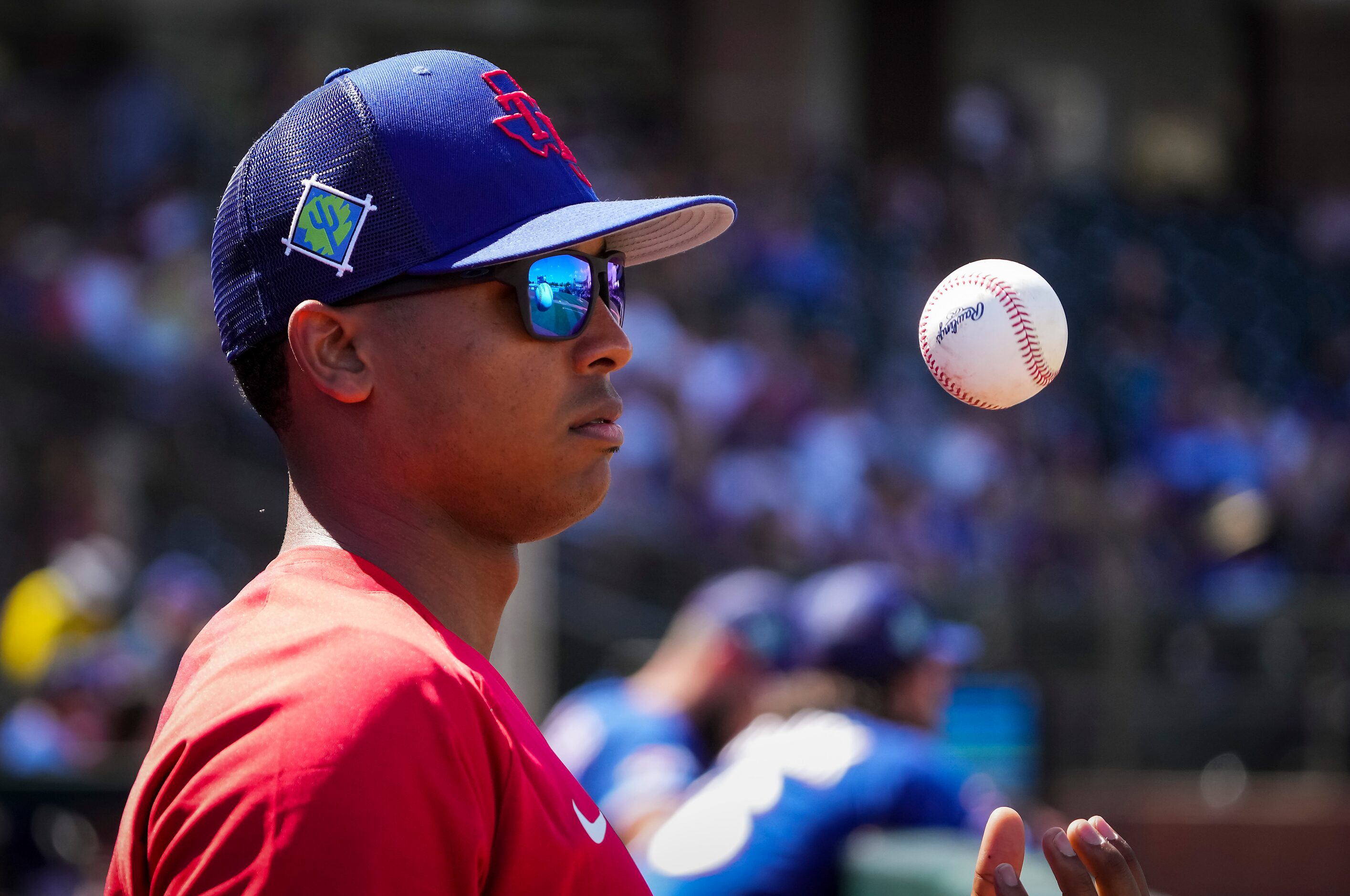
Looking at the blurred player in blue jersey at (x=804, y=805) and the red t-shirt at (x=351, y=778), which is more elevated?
the red t-shirt at (x=351, y=778)

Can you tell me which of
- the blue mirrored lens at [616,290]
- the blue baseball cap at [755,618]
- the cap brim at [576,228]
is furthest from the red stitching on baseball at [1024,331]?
the blue baseball cap at [755,618]

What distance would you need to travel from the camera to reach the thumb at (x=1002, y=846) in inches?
60.8

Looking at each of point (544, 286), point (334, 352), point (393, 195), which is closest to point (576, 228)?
point (544, 286)

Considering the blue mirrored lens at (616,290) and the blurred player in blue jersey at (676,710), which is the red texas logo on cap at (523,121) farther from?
the blurred player in blue jersey at (676,710)

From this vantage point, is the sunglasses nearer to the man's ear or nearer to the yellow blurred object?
the man's ear

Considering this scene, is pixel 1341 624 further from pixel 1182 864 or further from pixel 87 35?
pixel 87 35

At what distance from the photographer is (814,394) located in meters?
11.2

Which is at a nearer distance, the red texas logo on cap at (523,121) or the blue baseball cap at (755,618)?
the red texas logo on cap at (523,121)

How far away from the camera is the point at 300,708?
128cm

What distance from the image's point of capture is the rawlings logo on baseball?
204cm

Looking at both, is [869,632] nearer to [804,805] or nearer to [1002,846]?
[804,805]

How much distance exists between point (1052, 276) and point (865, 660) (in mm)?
11239

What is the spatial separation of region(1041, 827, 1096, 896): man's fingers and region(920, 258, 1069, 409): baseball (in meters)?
0.65

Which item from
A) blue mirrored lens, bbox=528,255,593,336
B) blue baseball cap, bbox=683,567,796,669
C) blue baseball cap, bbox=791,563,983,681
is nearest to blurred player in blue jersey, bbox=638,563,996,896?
blue baseball cap, bbox=791,563,983,681
